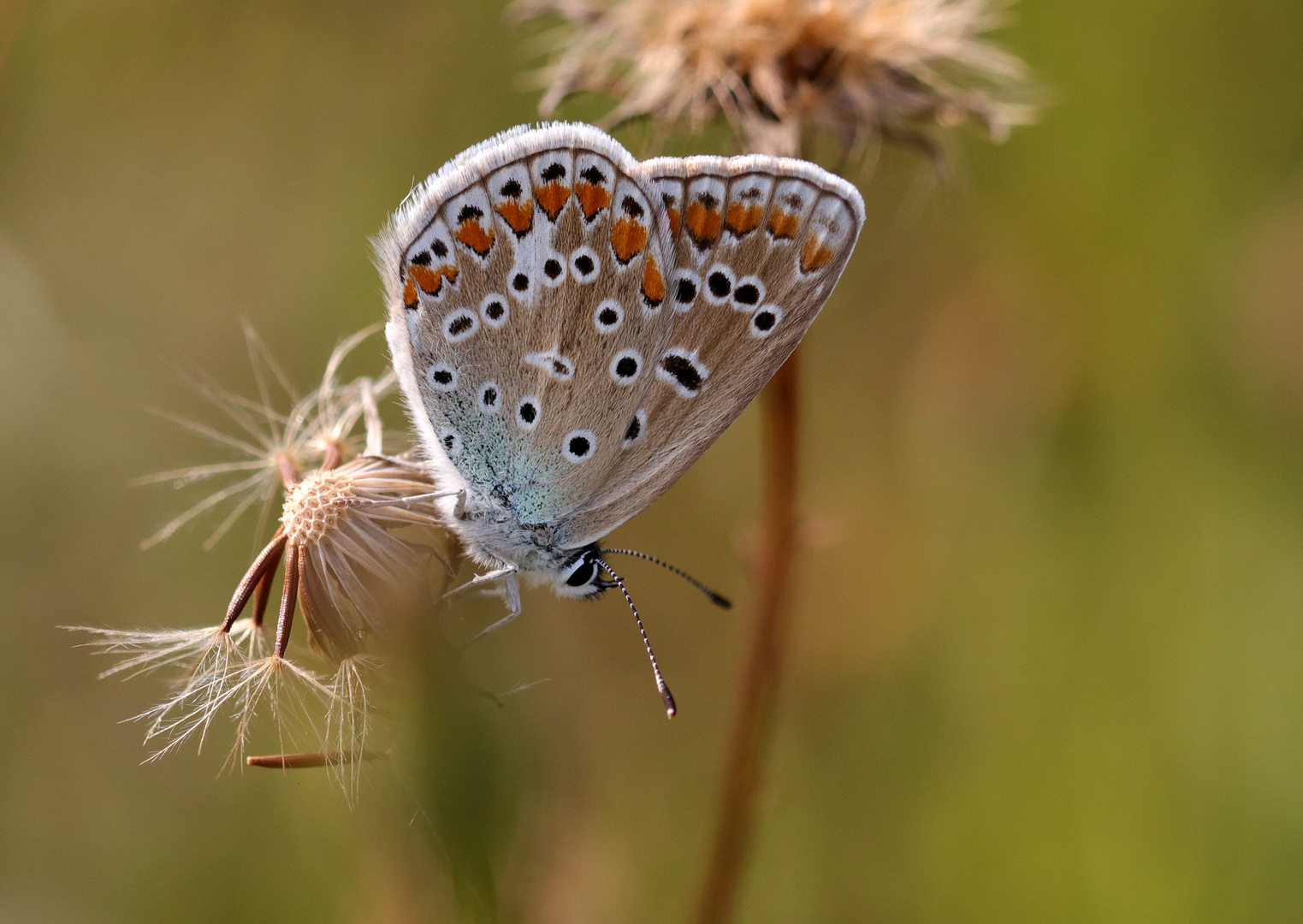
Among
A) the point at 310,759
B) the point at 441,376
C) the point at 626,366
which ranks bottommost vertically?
the point at 310,759

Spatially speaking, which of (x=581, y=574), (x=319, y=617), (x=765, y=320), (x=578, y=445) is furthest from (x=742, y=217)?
(x=319, y=617)

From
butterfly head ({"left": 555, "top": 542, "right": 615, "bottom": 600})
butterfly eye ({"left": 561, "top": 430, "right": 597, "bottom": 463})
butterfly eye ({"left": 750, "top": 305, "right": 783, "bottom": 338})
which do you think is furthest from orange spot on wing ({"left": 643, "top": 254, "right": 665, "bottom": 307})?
butterfly head ({"left": 555, "top": 542, "right": 615, "bottom": 600})

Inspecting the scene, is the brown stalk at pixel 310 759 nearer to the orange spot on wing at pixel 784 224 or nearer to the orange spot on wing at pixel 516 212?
the orange spot on wing at pixel 516 212

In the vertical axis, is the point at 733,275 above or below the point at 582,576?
above

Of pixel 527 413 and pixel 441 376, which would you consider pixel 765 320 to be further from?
pixel 441 376

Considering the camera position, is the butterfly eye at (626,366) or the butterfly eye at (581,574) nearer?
the butterfly eye at (626,366)

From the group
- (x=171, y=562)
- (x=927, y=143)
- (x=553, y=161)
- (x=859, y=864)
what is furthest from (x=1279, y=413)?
(x=171, y=562)

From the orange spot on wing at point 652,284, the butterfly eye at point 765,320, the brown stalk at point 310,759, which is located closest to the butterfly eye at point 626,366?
the orange spot on wing at point 652,284
